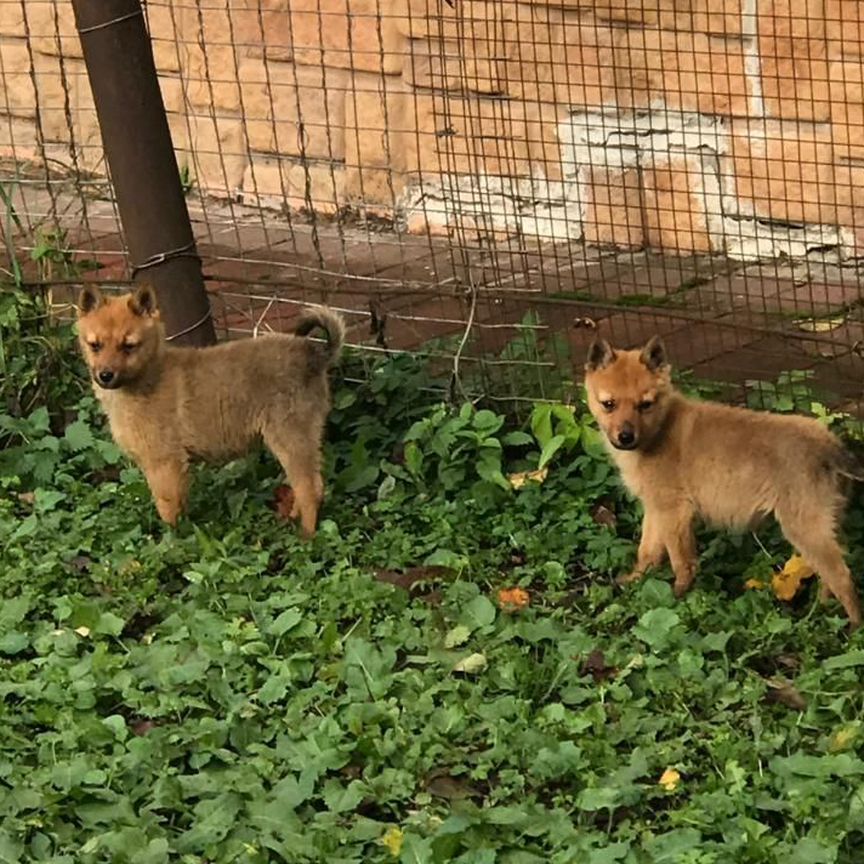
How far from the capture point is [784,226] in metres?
8.27

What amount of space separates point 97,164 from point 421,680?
5.68m

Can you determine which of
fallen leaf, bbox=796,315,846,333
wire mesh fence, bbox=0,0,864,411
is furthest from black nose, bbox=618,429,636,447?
Answer: fallen leaf, bbox=796,315,846,333

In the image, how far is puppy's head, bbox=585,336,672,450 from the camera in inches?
236

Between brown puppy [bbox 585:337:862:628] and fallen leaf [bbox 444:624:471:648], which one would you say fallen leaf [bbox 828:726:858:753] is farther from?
fallen leaf [bbox 444:624:471:648]

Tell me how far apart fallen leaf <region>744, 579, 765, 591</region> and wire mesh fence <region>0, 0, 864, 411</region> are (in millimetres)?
1020

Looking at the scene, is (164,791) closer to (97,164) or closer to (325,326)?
(325,326)

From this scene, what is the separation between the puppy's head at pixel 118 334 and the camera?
21.7 feet

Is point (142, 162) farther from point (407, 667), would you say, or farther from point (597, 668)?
point (597, 668)

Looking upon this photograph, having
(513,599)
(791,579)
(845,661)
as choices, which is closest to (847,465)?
(791,579)

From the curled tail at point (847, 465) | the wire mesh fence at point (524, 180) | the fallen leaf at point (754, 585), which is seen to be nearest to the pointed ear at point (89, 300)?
the wire mesh fence at point (524, 180)

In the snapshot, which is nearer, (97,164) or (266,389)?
(266,389)

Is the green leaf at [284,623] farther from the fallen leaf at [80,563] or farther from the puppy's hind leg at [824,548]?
the puppy's hind leg at [824,548]

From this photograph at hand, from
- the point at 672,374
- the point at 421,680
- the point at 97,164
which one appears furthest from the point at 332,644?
the point at 97,164

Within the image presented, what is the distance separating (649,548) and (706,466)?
15.4 inches
